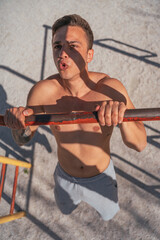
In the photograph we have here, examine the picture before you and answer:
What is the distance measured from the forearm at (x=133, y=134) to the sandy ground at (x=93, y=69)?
3.23 ft

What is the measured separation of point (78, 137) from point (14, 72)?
1.77 metres

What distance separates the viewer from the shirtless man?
104 centimetres

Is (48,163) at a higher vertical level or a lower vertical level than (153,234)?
higher

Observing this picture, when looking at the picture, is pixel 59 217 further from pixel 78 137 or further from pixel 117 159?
pixel 78 137

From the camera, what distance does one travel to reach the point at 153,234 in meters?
1.78

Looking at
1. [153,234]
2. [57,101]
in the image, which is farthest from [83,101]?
[153,234]

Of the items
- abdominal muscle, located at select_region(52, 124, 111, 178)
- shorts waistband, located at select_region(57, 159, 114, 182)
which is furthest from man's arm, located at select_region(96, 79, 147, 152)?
shorts waistband, located at select_region(57, 159, 114, 182)

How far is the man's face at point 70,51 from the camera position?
40.1 inches

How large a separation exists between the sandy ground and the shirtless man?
388 millimetres

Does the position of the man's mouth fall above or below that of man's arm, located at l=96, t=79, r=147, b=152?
above

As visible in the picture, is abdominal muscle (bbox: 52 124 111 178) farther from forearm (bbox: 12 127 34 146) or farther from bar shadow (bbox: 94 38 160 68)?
bar shadow (bbox: 94 38 160 68)

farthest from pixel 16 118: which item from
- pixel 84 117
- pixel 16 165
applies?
pixel 16 165

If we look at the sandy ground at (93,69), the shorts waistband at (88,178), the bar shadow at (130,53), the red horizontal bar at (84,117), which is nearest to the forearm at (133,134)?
the red horizontal bar at (84,117)

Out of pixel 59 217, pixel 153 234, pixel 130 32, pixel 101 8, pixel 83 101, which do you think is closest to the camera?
pixel 83 101
